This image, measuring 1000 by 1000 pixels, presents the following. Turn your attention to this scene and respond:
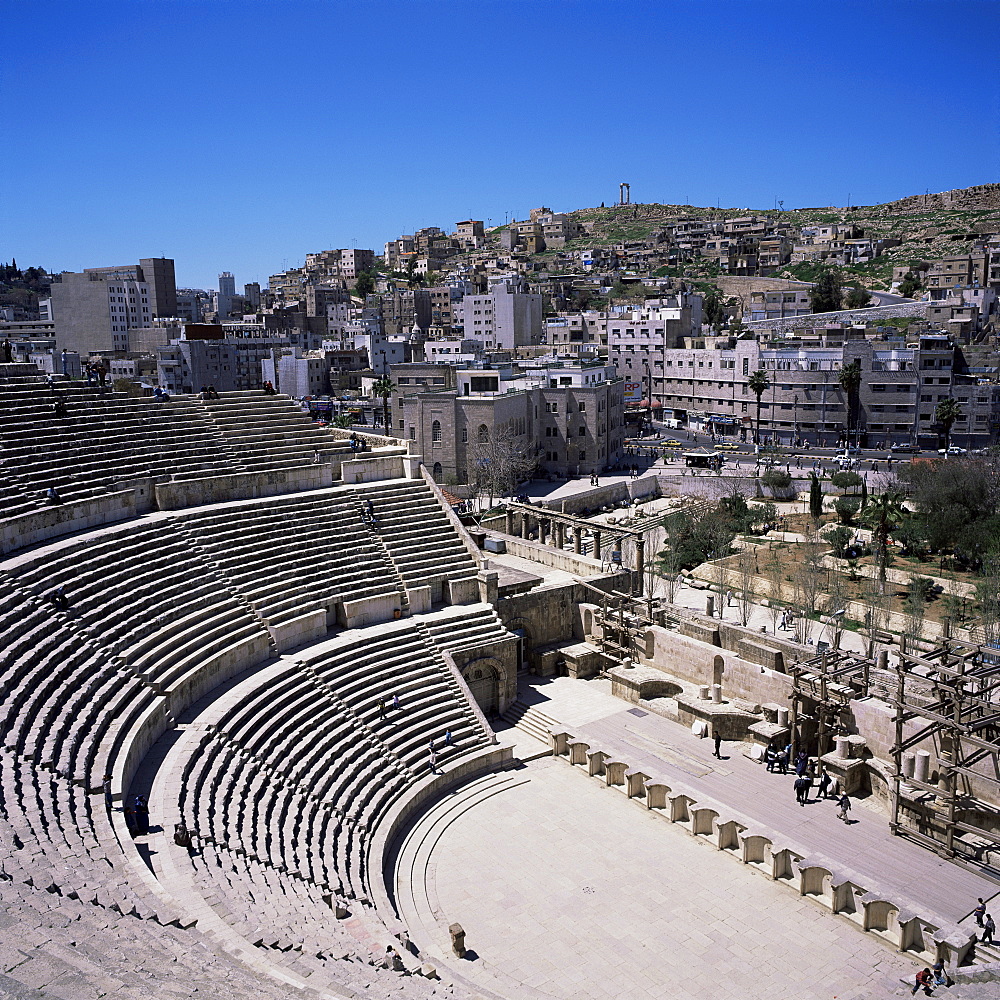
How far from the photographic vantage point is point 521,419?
62.8m

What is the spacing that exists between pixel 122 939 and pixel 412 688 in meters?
13.7

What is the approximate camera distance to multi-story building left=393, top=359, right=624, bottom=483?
59.5m

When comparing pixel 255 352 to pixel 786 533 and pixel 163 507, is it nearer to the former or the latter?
pixel 786 533

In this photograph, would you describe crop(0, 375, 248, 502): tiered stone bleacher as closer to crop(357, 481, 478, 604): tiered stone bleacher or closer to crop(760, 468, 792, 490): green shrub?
crop(357, 481, 478, 604): tiered stone bleacher

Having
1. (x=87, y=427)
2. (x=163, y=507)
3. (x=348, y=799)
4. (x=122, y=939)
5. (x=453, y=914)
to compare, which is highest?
(x=87, y=427)

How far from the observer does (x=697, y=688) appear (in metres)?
28.1

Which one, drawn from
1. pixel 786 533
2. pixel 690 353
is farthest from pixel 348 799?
pixel 690 353

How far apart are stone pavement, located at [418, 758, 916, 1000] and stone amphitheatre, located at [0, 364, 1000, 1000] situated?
75mm

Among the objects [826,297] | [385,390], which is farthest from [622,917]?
[826,297]

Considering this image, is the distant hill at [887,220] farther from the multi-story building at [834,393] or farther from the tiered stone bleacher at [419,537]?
the tiered stone bleacher at [419,537]

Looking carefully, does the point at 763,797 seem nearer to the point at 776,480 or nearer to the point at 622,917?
the point at 622,917

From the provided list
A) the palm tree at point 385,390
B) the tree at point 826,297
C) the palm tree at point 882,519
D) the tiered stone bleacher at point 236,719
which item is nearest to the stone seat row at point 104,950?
the tiered stone bleacher at point 236,719

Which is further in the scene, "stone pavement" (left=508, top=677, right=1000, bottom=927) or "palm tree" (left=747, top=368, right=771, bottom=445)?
"palm tree" (left=747, top=368, right=771, bottom=445)

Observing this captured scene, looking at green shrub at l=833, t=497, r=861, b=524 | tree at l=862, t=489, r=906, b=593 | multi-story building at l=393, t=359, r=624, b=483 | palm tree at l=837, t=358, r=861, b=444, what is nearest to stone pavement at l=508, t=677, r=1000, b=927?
tree at l=862, t=489, r=906, b=593
